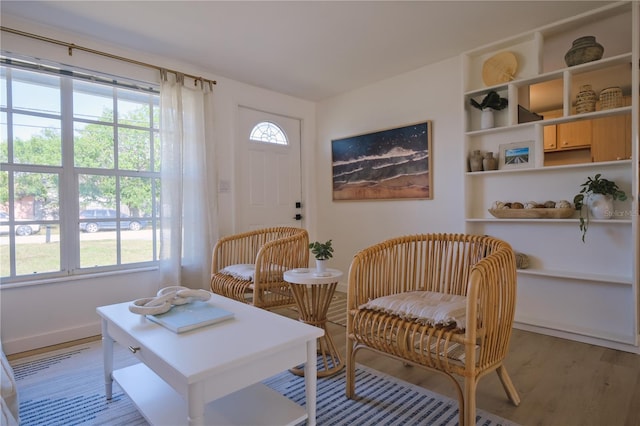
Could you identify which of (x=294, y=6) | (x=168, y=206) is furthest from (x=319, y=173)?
(x=294, y=6)

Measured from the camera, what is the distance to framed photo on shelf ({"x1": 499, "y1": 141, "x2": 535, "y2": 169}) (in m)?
2.79

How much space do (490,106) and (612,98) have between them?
0.79m

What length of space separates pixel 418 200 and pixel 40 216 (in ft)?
10.7

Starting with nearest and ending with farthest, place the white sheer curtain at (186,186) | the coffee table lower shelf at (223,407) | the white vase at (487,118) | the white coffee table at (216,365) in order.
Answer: the white coffee table at (216,365)
the coffee table lower shelf at (223,407)
the white vase at (487,118)
the white sheer curtain at (186,186)

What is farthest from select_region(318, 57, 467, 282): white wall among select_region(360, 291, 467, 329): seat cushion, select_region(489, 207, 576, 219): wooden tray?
select_region(360, 291, 467, 329): seat cushion

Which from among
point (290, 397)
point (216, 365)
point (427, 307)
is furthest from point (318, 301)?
point (216, 365)

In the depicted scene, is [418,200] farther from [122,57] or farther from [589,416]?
[122,57]

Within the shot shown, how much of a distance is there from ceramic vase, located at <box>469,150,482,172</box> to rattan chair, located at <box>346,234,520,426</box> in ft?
4.07

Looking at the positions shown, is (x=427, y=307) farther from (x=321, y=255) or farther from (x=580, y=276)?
(x=580, y=276)

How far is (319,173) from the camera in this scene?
14.7 ft

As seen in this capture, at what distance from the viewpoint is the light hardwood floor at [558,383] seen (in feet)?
5.26

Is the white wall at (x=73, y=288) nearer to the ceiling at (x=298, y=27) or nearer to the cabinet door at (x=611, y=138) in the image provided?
the ceiling at (x=298, y=27)

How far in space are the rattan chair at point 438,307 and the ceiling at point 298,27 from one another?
1.68 m

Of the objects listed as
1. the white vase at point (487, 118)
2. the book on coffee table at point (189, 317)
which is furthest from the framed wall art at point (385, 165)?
the book on coffee table at point (189, 317)
